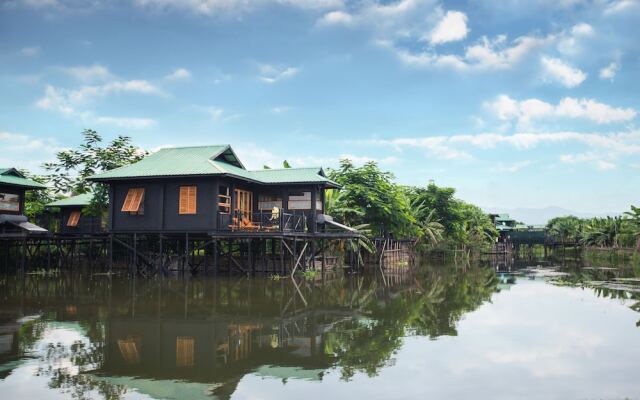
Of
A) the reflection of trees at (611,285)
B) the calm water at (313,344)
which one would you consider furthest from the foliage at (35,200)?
the reflection of trees at (611,285)

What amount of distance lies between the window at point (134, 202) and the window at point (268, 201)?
21.4 ft

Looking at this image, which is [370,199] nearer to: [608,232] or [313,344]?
[313,344]

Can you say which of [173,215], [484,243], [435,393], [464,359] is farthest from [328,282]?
[484,243]

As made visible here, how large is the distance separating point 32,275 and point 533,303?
25.4 meters

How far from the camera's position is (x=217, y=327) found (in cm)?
1427

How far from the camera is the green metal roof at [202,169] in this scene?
27.6 m

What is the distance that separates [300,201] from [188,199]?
618 centimetres

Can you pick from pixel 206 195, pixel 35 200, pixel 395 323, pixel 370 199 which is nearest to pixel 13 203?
pixel 35 200

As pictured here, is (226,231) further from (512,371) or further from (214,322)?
(512,371)

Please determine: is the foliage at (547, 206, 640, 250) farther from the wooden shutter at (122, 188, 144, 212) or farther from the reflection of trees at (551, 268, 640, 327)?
the wooden shutter at (122, 188, 144, 212)

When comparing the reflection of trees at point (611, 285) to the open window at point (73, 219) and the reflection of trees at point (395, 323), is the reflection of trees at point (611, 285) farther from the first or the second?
the open window at point (73, 219)

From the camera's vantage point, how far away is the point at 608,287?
979 inches

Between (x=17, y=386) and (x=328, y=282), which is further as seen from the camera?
(x=328, y=282)

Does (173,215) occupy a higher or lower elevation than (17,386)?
higher
